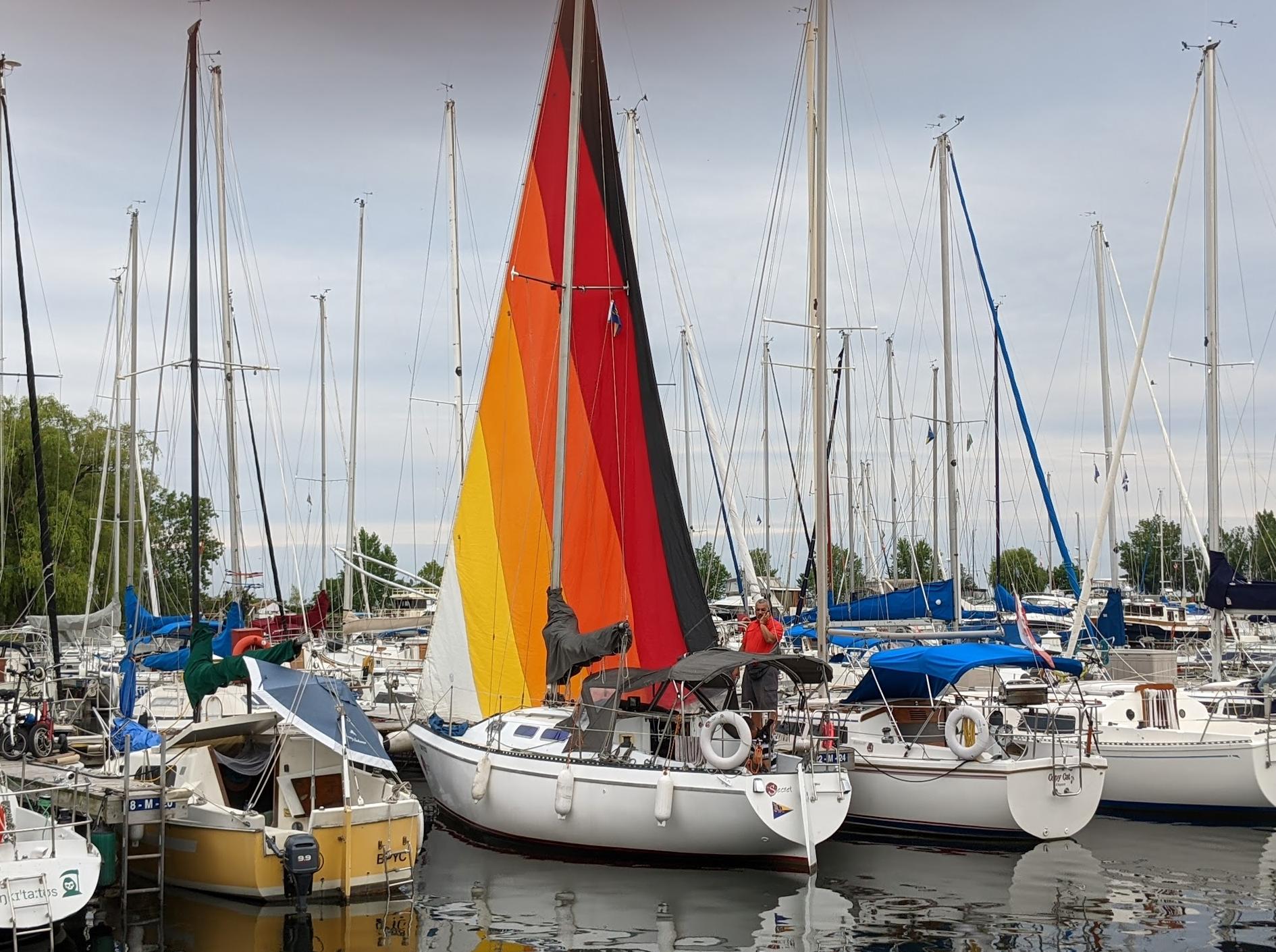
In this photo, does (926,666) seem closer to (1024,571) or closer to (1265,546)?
(1265,546)

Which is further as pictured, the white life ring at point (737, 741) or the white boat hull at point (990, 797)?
the white boat hull at point (990, 797)

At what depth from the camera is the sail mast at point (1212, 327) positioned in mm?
24562

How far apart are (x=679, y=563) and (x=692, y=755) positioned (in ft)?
15.6

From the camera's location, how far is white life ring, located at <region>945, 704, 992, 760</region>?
60.1 feet

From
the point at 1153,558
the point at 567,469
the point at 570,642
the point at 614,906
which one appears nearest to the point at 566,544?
the point at 567,469

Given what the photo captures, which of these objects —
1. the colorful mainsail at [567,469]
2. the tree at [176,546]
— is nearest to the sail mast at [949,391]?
the colorful mainsail at [567,469]

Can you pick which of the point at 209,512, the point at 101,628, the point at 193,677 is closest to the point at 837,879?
the point at 193,677

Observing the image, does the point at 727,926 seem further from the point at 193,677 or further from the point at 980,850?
the point at 193,677

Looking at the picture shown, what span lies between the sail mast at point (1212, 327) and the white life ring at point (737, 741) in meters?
12.0

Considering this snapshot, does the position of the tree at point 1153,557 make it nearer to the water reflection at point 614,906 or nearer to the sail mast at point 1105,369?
the sail mast at point 1105,369

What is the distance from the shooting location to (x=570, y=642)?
61.2 feet

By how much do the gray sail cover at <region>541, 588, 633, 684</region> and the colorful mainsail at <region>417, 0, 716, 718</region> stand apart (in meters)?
2.62

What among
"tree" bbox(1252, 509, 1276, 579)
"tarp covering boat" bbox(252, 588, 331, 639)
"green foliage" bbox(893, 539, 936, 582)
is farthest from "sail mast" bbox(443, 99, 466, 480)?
"tree" bbox(1252, 509, 1276, 579)

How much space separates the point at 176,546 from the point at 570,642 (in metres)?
41.5
